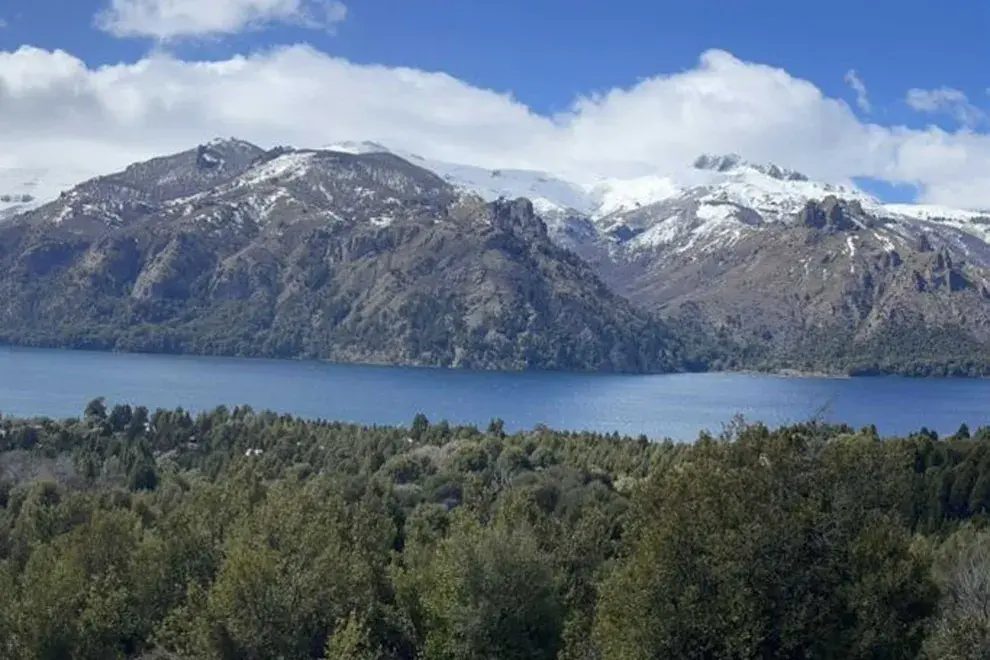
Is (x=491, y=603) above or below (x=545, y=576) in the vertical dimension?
below

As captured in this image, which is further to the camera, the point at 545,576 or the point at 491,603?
the point at 545,576

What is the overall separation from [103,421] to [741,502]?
333 ft

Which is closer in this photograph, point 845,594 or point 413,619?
point 845,594

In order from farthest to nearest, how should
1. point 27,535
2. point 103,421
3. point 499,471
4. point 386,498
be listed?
point 103,421 → point 499,471 → point 386,498 → point 27,535

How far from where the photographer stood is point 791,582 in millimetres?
32469

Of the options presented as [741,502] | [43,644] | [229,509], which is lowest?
[43,644]

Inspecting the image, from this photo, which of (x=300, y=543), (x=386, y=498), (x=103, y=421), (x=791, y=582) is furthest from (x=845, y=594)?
(x=103, y=421)

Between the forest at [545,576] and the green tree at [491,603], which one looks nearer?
the forest at [545,576]

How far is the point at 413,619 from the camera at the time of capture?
1650 inches

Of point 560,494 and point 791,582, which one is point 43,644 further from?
point 560,494

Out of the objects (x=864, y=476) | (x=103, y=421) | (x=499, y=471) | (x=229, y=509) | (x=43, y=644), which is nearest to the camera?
(x=864, y=476)

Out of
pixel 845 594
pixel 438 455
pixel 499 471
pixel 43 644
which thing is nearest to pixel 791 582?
pixel 845 594

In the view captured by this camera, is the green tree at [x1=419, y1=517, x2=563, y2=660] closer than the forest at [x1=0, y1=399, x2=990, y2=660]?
No

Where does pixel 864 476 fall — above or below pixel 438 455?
above
